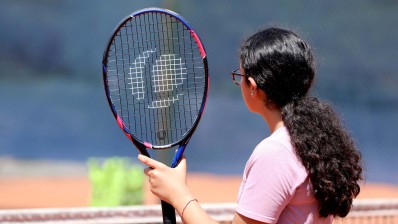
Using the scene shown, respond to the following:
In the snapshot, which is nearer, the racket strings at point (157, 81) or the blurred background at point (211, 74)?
the racket strings at point (157, 81)

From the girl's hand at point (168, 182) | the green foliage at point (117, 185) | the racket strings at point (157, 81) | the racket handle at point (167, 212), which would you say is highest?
the racket strings at point (157, 81)

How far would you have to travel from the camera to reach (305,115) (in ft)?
5.32

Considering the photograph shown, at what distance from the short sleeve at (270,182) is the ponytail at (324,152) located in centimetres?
4

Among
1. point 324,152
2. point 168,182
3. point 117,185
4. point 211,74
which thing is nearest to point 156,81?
point 168,182

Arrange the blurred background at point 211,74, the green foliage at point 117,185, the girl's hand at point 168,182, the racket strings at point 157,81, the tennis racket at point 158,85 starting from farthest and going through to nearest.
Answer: the blurred background at point 211,74 < the green foliage at point 117,185 < the racket strings at point 157,81 < the tennis racket at point 158,85 < the girl's hand at point 168,182

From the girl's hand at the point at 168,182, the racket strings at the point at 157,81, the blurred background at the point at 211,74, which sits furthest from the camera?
the blurred background at the point at 211,74

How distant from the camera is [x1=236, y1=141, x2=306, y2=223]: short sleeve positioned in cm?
153

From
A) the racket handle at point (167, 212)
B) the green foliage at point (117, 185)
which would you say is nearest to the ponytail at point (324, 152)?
the racket handle at point (167, 212)

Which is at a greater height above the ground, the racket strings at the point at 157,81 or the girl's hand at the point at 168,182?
the racket strings at the point at 157,81

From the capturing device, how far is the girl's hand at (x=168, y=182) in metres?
1.67

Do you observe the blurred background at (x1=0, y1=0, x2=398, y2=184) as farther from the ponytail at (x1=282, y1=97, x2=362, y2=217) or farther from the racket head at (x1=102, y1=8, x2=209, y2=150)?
the ponytail at (x1=282, y1=97, x2=362, y2=217)

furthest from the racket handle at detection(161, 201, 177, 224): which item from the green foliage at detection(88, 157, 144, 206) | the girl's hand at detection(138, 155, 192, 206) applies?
the green foliage at detection(88, 157, 144, 206)

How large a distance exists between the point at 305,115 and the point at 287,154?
12cm

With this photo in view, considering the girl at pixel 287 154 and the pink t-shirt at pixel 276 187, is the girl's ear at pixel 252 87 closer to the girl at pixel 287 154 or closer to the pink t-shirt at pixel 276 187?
the girl at pixel 287 154
